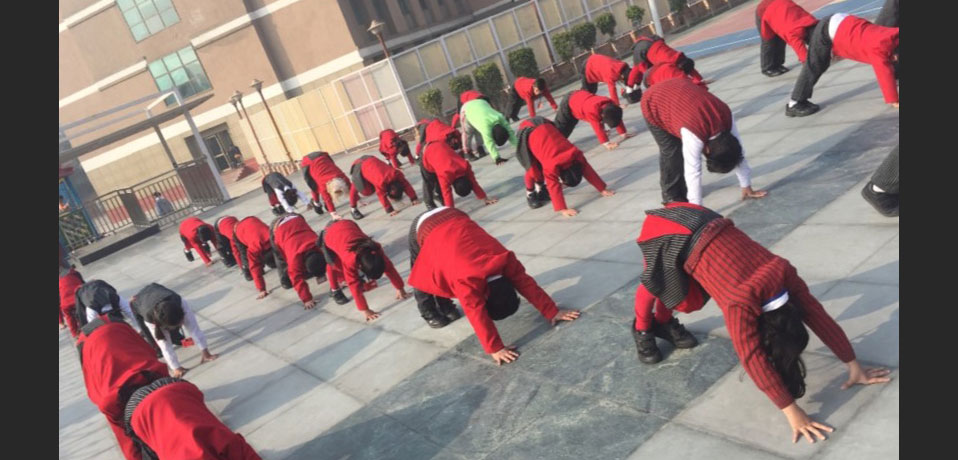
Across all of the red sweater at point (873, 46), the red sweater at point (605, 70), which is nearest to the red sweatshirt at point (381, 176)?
the red sweater at point (605, 70)

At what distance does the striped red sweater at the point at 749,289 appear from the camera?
335cm

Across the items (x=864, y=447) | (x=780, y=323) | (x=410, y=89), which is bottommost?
(x=864, y=447)

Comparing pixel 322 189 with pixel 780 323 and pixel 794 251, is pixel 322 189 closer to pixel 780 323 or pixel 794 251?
pixel 794 251

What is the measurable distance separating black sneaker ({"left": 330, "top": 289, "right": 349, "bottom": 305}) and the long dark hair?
18.5ft

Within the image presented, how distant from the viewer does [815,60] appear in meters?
8.81

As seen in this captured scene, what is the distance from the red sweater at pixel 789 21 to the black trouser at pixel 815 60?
0.50 meters

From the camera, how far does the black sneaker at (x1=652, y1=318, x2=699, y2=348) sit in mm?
4691

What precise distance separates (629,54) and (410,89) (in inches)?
288

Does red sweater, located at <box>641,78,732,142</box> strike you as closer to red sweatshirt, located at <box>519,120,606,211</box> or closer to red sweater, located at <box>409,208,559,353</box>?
red sweatshirt, located at <box>519,120,606,211</box>

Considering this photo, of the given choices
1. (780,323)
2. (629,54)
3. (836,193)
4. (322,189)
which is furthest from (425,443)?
(629,54)

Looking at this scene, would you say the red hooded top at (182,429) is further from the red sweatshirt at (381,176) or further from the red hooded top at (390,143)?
the red hooded top at (390,143)

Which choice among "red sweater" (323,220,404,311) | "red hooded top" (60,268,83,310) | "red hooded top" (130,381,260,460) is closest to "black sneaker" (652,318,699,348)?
"red hooded top" (130,381,260,460)

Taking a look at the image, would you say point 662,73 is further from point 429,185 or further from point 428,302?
point 428,302

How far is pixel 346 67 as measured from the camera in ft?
107
